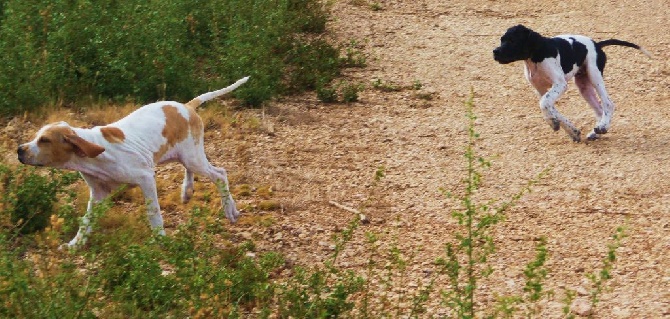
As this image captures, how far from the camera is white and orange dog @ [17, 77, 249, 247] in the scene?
670 cm

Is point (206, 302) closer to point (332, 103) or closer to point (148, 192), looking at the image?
point (148, 192)

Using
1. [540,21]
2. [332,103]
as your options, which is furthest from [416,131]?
[540,21]

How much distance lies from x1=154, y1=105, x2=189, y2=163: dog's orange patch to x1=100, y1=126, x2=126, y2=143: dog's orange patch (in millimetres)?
307

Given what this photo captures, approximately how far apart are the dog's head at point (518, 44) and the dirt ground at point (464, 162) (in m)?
0.70

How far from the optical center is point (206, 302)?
5.68 m

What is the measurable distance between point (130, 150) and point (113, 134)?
0.14m

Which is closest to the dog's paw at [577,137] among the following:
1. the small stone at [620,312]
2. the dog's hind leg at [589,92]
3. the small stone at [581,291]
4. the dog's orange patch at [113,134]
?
the dog's hind leg at [589,92]

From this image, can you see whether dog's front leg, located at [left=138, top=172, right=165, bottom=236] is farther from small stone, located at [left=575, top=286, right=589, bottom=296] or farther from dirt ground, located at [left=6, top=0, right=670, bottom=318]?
small stone, located at [left=575, top=286, right=589, bottom=296]

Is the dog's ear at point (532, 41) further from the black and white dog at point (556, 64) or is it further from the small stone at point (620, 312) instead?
the small stone at point (620, 312)

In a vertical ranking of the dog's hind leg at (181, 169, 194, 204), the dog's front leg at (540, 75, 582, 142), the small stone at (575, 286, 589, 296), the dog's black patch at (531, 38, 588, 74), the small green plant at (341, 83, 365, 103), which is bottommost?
the small green plant at (341, 83, 365, 103)

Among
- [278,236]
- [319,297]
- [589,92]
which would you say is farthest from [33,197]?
[589,92]

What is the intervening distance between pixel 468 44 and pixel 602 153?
426 centimetres

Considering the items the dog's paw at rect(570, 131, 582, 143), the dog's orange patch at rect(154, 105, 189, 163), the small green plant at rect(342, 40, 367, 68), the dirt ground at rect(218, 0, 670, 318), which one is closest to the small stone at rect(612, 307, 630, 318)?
the dirt ground at rect(218, 0, 670, 318)

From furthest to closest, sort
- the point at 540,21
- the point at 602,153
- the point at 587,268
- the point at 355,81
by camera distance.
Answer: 1. the point at 540,21
2. the point at 355,81
3. the point at 602,153
4. the point at 587,268
